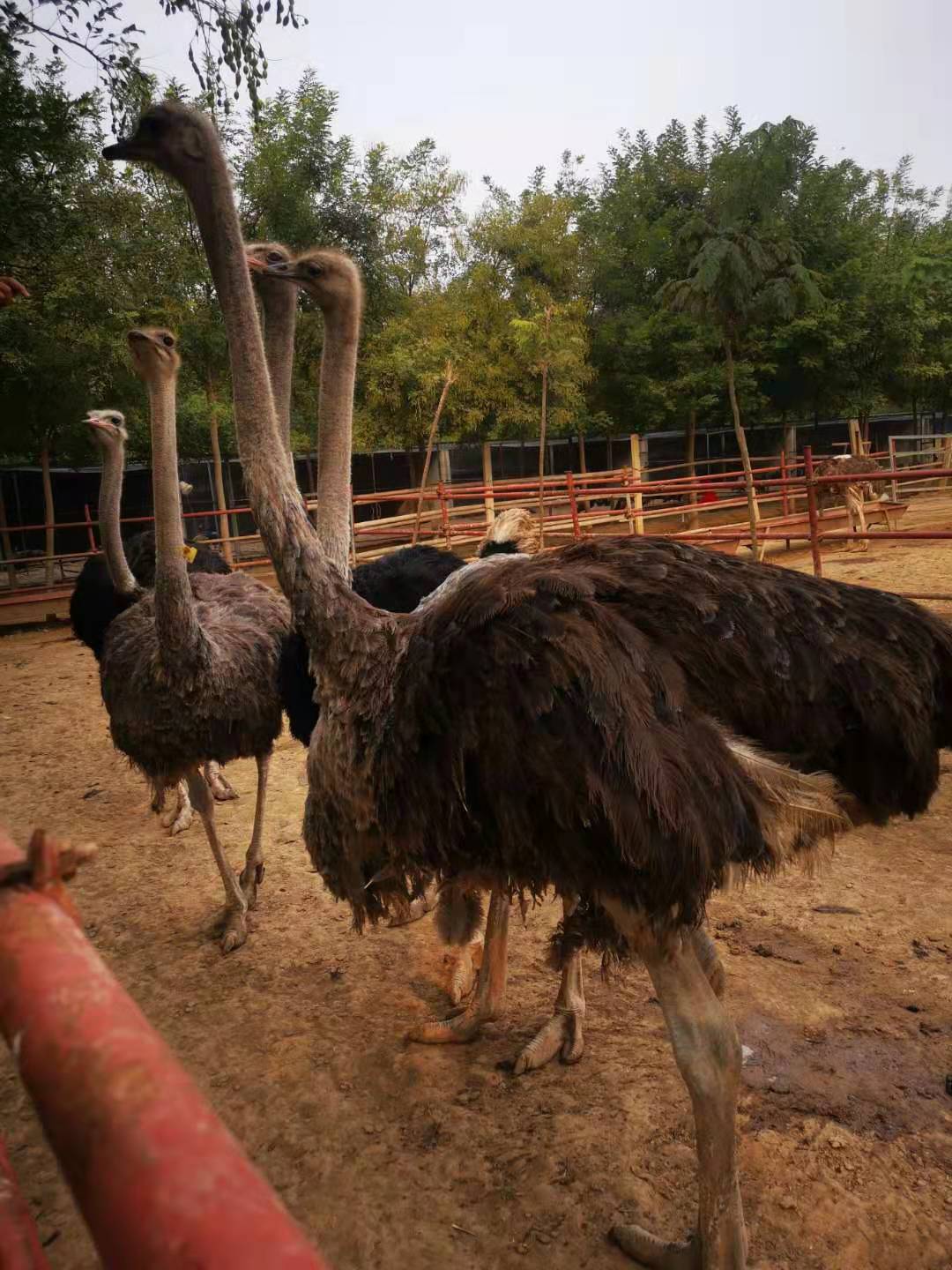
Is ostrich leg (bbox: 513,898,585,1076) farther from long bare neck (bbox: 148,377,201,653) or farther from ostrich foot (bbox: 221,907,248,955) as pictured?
long bare neck (bbox: 148,377,201,653)

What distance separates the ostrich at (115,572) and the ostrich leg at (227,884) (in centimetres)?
104

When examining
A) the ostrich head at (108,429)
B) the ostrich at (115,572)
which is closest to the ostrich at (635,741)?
the ostrich at (115,572)

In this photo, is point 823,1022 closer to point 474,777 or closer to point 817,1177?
point 817,1177

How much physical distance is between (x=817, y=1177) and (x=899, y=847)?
1922 mm

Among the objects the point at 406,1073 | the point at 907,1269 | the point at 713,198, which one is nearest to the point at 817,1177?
the point at 907,1269

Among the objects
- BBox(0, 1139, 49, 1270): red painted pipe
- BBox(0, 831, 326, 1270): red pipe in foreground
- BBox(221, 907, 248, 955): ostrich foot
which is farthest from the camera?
BBox(221, 907, 248, 955): ostrich foot

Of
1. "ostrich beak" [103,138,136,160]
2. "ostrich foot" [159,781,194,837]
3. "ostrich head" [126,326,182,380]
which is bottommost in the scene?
"ostrich foot" [159,781,194,837]

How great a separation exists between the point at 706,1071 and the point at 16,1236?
4.86ft

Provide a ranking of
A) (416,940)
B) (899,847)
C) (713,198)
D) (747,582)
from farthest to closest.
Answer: (713,198) < (899,847) < (416,940) < (747,582)

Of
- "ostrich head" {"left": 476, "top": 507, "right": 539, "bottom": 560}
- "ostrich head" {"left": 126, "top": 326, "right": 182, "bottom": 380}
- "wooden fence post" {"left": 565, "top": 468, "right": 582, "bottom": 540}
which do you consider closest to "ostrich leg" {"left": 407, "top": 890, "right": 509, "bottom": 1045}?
"ostrich head" {"left": 476, "top": 507, "right": 539, "bottom": 560}

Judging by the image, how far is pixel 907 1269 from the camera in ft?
5.85

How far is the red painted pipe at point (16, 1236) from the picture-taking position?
0.49 m

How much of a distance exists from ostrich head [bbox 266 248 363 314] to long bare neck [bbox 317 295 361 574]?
3 cm

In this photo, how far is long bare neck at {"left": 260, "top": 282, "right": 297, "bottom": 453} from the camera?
10.6 feet
